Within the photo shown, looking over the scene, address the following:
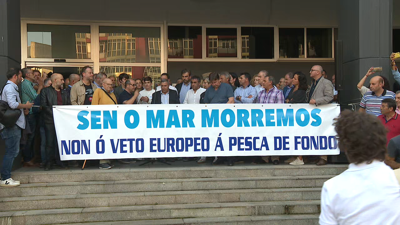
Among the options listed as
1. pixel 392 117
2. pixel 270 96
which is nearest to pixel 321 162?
pixel 270 96

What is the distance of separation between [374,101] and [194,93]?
3.67m

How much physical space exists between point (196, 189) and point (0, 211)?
3.18m

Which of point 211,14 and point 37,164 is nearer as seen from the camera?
point 37,164

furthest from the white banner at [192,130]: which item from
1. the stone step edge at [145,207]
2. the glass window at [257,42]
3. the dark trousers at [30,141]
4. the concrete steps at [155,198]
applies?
the glass window at [257,42]

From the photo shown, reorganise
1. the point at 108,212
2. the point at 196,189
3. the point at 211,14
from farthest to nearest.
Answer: the point at 211,14 → the point at 196,189 → the point at 108,212

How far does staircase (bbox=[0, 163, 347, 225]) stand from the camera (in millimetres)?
6207

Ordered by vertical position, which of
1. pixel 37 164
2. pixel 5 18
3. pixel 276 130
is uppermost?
pixel 5 18

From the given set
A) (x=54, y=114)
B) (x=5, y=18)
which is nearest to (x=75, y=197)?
(x=54, y=114)

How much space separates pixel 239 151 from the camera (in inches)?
300

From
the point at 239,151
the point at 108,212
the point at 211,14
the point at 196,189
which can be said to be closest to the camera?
the point at 108,212

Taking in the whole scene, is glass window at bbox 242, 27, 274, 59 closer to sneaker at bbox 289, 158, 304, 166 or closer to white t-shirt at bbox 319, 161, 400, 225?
sneaker at bbox 289, 158, 304, 166

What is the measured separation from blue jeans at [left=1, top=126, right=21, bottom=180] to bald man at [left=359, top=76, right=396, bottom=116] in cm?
621

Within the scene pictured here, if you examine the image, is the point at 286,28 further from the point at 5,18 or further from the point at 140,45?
the point at 5,18

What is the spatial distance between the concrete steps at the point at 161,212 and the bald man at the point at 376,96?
2015 millimetres
